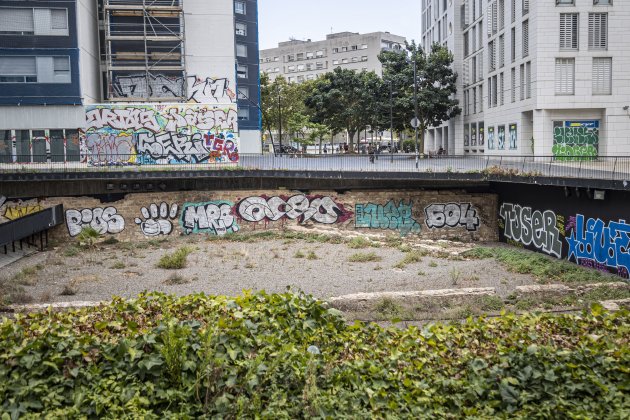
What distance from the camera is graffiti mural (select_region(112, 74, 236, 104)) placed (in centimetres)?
4431

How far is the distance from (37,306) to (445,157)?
902 inches

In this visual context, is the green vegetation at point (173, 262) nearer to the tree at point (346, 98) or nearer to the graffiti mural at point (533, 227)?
the graffiti mural at point (533, 227)

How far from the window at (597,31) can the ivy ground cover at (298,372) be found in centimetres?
3684

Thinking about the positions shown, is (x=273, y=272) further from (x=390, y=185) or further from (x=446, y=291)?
(x=390, y=185)

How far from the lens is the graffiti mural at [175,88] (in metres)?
44.3

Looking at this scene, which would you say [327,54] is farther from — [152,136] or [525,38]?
[152,136]

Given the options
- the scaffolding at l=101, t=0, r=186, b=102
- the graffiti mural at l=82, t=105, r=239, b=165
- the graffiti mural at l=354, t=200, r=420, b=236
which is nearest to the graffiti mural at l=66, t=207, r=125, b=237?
the graffiti mural at l=82, t=105, r=239, b=165

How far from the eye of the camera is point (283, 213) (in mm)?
35469

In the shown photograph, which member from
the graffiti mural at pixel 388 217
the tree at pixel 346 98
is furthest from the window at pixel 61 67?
the tree at pixel 346 98

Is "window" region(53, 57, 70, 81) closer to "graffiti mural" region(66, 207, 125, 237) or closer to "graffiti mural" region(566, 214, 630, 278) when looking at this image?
"graffiti mural" region(66, 207, 125, 237)

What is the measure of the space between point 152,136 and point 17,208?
9.84 meters

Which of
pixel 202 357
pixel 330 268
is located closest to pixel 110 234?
pixel 330 268

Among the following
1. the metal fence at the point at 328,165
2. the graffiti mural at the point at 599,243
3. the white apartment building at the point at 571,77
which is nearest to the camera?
the graffiti mural at the point at 599,243

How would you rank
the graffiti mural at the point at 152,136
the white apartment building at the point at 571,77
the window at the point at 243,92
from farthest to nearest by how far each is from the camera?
the window at the point at 243,92 → the white apartment building at the point at 571,77 → the graffiti mural at the point at 152,136
